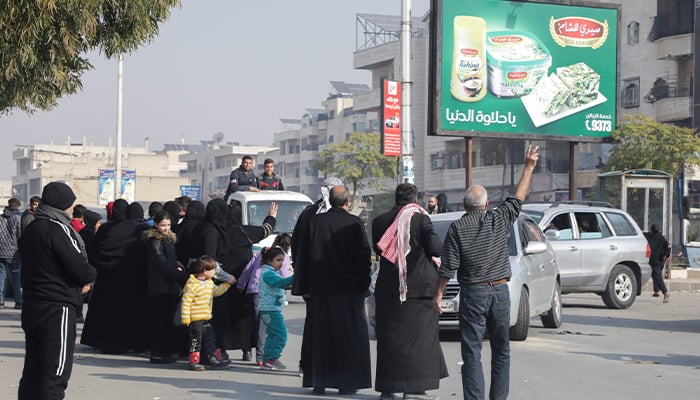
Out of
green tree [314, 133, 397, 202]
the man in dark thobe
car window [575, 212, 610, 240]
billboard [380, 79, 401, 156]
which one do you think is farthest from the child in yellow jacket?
green tree [314, 133, 397, 202]

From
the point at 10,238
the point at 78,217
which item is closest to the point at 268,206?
the point at 10,238

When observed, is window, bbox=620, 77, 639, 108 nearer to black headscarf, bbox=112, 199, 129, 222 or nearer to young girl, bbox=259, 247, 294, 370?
black headscarf, bbox=112, 199, 129, 222

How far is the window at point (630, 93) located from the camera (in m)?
64.2

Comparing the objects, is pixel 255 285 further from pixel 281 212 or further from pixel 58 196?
pixel 281 212

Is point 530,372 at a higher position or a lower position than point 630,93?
lower

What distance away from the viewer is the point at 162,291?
13.2m

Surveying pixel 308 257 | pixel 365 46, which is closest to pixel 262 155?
pixel 365 46

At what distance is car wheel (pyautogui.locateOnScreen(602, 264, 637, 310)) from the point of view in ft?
72.3

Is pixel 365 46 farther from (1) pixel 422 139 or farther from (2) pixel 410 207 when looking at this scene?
(2) pixel 410 207

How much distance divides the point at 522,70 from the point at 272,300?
2111cm

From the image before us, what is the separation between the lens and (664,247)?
83.8ft

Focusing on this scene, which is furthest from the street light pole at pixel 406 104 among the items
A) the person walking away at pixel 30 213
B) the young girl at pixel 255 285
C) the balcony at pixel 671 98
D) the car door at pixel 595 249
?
the balcony at pixel 671 98

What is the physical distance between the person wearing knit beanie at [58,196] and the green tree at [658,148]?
44.4 metres

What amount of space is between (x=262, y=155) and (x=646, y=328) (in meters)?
131
